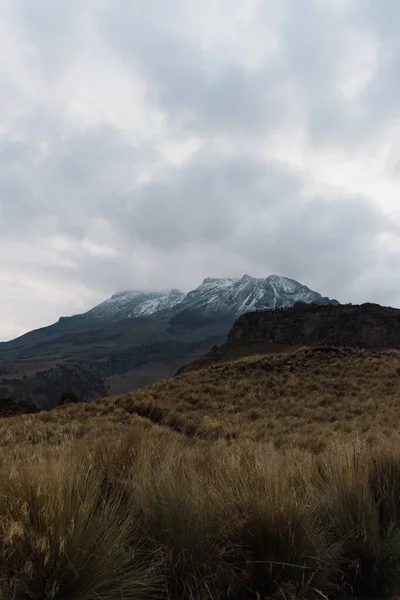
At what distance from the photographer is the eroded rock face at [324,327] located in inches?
2445

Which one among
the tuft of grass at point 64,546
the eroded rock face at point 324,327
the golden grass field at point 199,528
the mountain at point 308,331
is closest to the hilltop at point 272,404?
the golden grass field at point 199,528

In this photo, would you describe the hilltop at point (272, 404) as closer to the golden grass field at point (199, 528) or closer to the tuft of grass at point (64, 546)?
the golden grass field at point (199, 528)

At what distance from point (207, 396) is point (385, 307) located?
57.5 m

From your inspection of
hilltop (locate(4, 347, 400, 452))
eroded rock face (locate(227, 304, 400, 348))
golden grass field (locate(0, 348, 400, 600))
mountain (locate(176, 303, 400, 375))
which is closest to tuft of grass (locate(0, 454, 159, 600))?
golden grass field (locate(0, 348, 400, 600))

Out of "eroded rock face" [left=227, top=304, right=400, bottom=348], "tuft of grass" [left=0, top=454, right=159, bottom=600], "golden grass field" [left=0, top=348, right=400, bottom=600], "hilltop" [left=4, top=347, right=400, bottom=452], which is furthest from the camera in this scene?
"eroded rock face" [left=227, top=304, right=400, bottom=348]

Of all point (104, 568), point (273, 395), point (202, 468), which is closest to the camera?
point (104, 568)

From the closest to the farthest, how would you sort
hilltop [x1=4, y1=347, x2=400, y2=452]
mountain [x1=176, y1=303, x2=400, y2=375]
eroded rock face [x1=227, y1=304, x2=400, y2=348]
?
hilltop [x1=4, y1=347, x2=400, y2=452] < mountain [x1=176, y1=303, x2=400, y2=375] < eroded rock face [x1=227, y1=304, x2=400, y2=348]

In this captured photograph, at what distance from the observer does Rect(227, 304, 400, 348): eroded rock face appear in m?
62.1

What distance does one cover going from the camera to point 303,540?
294 cm

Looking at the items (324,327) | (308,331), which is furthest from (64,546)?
(308,331)

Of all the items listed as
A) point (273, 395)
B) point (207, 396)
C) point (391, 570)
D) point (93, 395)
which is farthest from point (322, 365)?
point (93, 395)

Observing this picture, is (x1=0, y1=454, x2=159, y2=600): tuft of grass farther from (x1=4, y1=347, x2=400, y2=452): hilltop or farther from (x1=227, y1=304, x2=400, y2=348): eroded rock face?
(x1=227, y1=304, x2=400, y2=348): eroded rock face

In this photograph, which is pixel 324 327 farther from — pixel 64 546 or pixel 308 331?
pixel 64 546

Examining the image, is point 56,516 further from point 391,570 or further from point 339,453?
point 339,453
